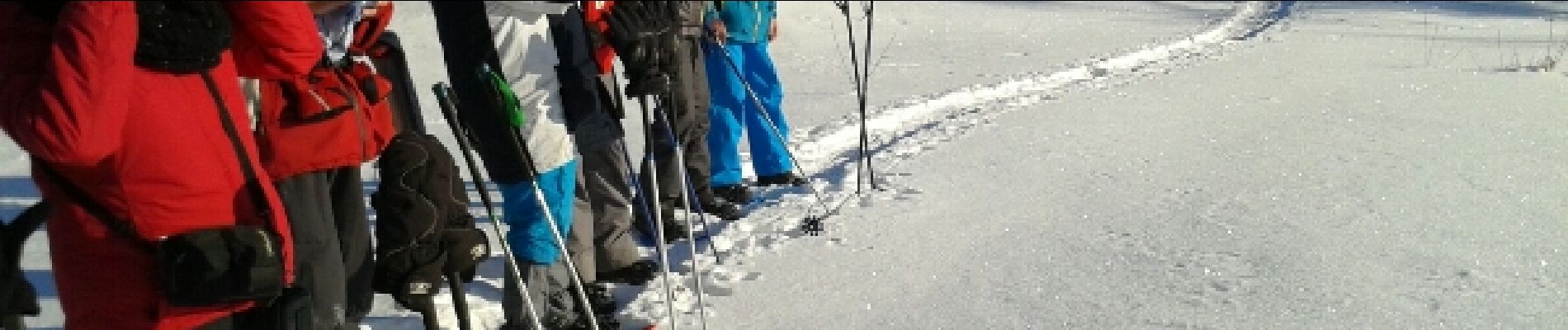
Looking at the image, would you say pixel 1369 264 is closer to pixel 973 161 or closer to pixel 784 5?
pixel 973 161

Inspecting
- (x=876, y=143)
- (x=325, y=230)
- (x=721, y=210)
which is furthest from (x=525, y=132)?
(x=876, y=143)

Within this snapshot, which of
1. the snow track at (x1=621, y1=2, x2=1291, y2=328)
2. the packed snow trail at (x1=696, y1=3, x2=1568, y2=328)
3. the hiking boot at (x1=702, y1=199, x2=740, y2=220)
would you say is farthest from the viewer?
the hiking boot at (x1=702, y1=199, x2=740, y2=220)

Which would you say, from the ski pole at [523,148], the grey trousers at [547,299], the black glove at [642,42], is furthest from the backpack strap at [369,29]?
the black glove at [642,42]

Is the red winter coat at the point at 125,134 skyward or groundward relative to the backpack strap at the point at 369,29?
groundward

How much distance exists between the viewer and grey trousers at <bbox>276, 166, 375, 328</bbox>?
228 centimetres

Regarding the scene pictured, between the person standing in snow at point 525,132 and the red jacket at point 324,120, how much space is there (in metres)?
0.41

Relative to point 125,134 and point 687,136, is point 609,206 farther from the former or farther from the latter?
point 125,134

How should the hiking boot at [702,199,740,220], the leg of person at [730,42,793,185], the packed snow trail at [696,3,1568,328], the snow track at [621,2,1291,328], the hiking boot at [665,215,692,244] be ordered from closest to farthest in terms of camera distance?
the packed snow trail at [696,3,1568,328] < the snow track at [621,2,1291,328] < the hiking boot at [665,215,692,244] < the hiking boot at [702,199,740,220] < the leg of person at [730,42,793,185]

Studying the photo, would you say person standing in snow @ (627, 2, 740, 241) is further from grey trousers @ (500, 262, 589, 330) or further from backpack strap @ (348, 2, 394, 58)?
backpack strap @ (348, 2, 394, 58)

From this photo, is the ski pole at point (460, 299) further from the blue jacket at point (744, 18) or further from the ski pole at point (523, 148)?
the blue jacket at point (744, 18)

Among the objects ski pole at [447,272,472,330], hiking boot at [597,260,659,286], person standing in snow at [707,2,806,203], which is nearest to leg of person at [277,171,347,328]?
ski pole at [447,272,472,330]

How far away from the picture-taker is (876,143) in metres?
6.14

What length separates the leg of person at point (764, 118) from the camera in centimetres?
501

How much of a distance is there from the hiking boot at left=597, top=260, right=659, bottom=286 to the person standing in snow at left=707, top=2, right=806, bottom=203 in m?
1.07
